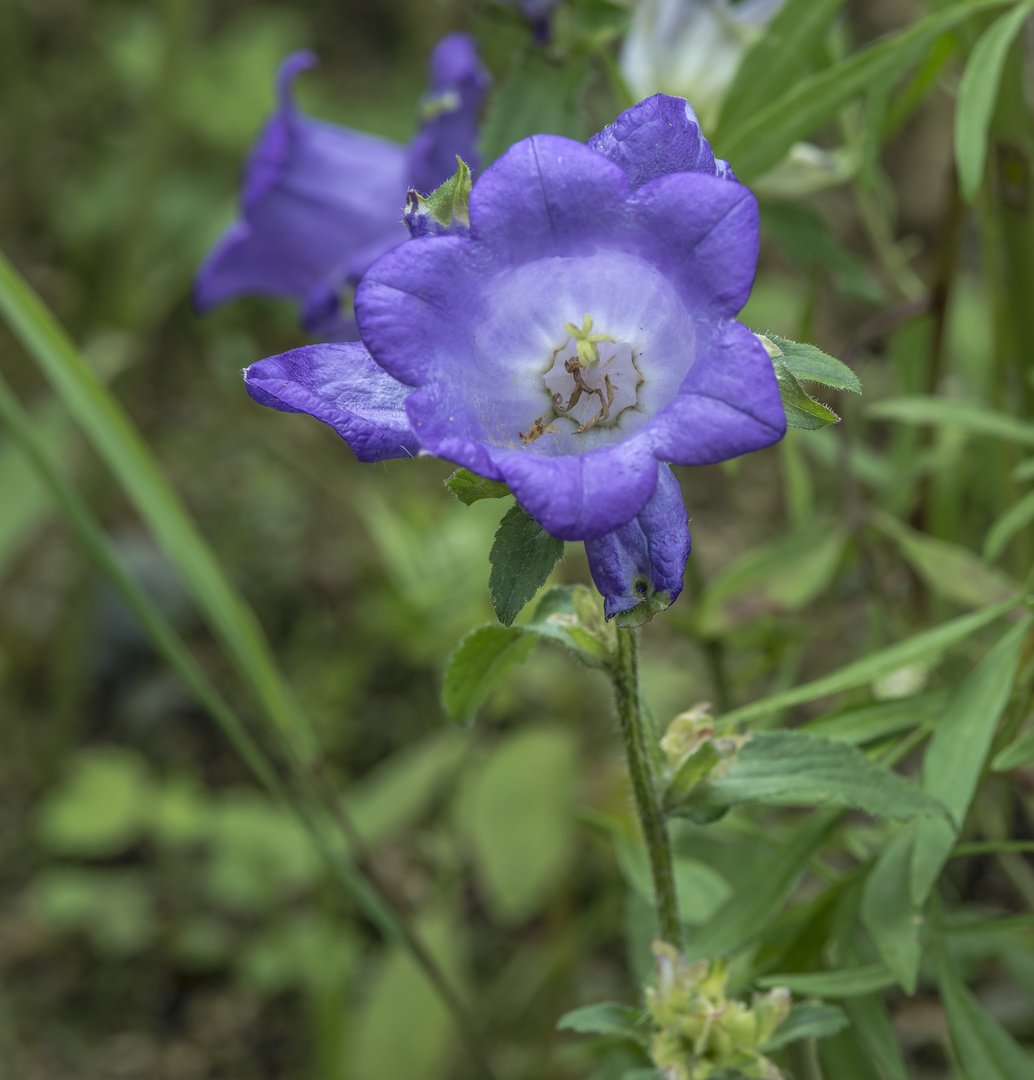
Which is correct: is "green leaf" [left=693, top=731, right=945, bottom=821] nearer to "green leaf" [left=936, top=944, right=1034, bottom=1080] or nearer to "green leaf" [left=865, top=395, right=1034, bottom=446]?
"green leaf" [left=936, top=944, right=1034, bottom=1080]

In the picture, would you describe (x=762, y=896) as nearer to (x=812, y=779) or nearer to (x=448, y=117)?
(x=812, y=779)

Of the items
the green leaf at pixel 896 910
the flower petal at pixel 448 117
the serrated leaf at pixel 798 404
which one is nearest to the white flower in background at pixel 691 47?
the flower petal at pixel 448 117

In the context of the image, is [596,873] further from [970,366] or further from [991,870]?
[970,366]

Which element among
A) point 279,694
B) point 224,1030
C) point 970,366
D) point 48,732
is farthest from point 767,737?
point 48,732

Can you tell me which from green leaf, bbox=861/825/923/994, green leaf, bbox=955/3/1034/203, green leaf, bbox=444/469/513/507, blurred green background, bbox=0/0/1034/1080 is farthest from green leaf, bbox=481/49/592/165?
green leaf, bbox=861/825/923/994

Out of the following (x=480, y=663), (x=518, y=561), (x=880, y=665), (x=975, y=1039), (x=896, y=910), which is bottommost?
(x=975, y=1039)

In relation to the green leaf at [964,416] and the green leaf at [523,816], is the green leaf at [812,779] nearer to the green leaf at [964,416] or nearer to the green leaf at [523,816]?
the green leaf at [964,416]

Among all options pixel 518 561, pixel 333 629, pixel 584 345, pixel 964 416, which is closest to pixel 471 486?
pixel 518 561
